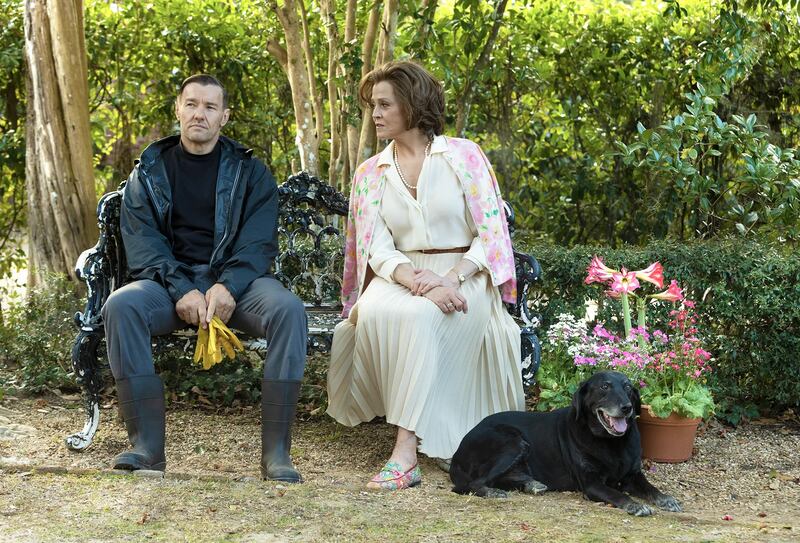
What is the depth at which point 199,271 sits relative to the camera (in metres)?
4.72

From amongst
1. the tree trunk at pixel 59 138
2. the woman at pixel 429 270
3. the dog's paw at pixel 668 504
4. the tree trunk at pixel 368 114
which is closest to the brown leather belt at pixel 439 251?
the woman at pixel 429 270

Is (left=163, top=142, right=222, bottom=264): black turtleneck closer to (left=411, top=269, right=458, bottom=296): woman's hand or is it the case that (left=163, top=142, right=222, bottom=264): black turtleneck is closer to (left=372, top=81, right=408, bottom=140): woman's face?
Answer: (left=372, top=81, right=408, bottom=140): woman's face

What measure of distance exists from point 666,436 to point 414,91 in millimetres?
1898

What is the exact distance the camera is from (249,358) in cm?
612

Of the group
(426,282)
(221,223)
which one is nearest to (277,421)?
(426,282)

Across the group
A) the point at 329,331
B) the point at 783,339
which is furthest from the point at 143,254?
the point at 783,339

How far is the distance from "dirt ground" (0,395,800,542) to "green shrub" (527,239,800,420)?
1.04ft

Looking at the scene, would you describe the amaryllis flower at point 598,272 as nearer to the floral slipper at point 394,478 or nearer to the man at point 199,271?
the floral slipper at point 394,478

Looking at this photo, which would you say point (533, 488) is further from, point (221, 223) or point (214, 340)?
point (221, 223)

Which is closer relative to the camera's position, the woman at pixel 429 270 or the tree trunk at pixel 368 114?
the woman at pixel 429 270

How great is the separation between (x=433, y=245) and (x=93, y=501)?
186 cm

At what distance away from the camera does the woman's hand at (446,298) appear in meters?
4.42

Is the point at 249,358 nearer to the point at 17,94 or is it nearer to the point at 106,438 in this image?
the point at 106,438

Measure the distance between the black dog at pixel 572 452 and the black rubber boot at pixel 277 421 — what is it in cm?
69
